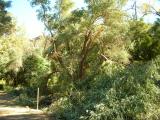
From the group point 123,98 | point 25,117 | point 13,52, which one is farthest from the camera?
point 13,52

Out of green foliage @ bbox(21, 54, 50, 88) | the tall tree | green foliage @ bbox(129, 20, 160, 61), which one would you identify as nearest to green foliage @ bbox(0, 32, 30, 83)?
green foliage @ bbox(21, 54, 50, 88)

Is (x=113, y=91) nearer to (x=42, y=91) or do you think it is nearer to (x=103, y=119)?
(x=103, y=119)

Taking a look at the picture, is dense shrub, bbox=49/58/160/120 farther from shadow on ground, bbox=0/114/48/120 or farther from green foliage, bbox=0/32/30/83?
green foliage, bbox=0/32/30/83

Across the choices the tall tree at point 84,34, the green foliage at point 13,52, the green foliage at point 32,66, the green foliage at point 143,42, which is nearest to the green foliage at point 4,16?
the tall tree at point 84,34

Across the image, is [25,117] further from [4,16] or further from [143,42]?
[143,42]

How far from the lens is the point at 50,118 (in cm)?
1538

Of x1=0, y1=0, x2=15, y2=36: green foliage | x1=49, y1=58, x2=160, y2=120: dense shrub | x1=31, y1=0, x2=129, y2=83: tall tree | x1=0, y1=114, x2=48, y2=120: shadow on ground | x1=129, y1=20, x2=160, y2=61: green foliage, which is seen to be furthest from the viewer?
x1=129, y1=20, x2=160, y2=61: green foliage

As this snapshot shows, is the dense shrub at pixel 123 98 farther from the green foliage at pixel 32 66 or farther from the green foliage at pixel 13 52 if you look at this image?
the green foliage at pixel 13 52

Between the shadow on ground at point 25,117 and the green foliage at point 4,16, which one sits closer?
the shadow on ground at point 25,117

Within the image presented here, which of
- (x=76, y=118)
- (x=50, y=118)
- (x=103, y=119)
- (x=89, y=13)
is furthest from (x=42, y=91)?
(x=103, y=119)

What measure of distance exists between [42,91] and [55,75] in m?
1.37

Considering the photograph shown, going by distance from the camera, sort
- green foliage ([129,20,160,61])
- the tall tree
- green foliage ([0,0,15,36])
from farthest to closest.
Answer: green foliage ([129,20,160,61]), the tall tree, green foliage ([0,0,15,36])

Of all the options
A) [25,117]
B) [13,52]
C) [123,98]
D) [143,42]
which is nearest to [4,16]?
[25,117]

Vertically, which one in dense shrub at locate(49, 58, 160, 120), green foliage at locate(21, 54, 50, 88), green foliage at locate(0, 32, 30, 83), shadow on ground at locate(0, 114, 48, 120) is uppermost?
green foliage at locate(0, 32, 30, 83)
